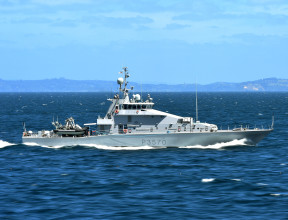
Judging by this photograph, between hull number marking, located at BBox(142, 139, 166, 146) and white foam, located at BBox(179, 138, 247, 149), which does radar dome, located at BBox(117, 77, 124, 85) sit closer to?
hull number marking, located at BBox(142, 139, 166, 146)

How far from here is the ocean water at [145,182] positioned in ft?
89.0

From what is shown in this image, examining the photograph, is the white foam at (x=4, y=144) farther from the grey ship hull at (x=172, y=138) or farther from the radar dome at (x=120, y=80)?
the radar dome at (x=120, y=80)

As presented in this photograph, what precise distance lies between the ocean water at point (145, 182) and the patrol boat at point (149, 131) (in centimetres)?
80

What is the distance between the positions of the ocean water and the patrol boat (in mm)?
802

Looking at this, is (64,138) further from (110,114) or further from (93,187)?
(93,187)

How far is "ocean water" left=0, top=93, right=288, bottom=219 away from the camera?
27141mm

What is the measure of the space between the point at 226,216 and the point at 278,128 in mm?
49674

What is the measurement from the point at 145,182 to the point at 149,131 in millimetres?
15065

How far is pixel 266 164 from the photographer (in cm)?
4112

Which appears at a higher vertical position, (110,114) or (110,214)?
(110,114)

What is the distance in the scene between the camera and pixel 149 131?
49.2 m

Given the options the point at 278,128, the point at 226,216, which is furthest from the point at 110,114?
the point at 278,128

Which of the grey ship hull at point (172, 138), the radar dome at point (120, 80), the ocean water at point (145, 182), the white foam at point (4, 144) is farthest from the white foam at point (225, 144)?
the white foam at point (4, 144)

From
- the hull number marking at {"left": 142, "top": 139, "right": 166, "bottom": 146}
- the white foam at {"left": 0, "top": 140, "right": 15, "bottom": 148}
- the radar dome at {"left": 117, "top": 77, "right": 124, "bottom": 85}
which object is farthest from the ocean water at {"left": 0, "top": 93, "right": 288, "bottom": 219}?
the radar dome at {"left": 117, "top": 77, "right": 124, "bottom": 85}
